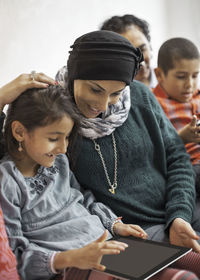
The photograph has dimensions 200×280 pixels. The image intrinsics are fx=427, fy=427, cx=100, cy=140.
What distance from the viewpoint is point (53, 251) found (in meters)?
1.04

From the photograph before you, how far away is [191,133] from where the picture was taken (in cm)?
158

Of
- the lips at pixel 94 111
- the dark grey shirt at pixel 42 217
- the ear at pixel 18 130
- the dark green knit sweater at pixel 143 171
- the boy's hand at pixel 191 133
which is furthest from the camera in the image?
the boy's hand at pixel 191 133

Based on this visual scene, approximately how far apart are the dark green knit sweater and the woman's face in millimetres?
166

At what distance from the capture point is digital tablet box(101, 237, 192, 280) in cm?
98

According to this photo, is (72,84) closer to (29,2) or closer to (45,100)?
(45,100)

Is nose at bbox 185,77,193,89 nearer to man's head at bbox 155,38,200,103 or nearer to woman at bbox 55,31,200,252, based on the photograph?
man's head at bbox 155,38,200,103

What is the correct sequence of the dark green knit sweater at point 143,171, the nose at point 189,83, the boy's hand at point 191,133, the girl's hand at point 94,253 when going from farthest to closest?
the nose at point 189,83 < the boy's hand at point 191,133 < the dark green knit sweater at point 143,171 < the girl's hand at point 94,253

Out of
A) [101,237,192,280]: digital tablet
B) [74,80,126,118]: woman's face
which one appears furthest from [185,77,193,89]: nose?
[101,237,192,280]: digital tablet

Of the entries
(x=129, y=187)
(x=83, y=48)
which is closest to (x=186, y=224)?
(x=129, y=187)

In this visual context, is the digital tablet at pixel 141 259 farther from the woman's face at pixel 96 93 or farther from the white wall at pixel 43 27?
the white wall at pixel 43 27

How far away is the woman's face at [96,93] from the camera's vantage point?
1235 mm

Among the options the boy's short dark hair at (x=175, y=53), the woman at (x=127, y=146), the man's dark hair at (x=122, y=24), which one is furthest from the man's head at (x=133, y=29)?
the woman at (x=127, y=146)

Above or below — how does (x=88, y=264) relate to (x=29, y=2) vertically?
below

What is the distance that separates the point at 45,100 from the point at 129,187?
0.44 metres
